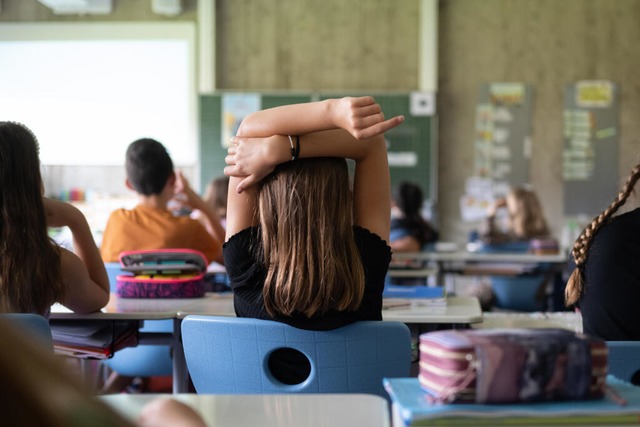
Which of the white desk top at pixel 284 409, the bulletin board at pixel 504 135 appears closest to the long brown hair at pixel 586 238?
the white desk top at pixel 284 409

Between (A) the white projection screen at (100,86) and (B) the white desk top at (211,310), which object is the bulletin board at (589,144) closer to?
(A) the white projection screen at (100,86)

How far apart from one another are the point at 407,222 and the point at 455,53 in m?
2.78

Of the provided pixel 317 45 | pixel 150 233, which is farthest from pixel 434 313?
pixel 317 45

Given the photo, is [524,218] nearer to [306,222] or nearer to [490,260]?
[490,260]

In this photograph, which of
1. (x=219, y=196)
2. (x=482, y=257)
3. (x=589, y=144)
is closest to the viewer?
(x=219, y=196)

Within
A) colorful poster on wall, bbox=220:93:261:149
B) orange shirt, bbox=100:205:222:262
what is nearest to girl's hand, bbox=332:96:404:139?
orange shirt, bbox=100:205:222:262

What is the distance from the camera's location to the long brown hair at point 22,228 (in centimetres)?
208

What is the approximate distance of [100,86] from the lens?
793 centimetres

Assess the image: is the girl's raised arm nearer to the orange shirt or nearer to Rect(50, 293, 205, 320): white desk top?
Rect(50, 293, 205, 320): white desk top

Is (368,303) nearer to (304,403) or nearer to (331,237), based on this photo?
(331,237)

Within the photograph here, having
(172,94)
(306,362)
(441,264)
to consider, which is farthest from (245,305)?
(172,94)

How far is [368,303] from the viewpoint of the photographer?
1.79m

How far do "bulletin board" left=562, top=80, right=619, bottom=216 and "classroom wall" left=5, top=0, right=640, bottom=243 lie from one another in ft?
0.25

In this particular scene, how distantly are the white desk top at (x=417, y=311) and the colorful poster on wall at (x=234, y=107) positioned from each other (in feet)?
16.8
